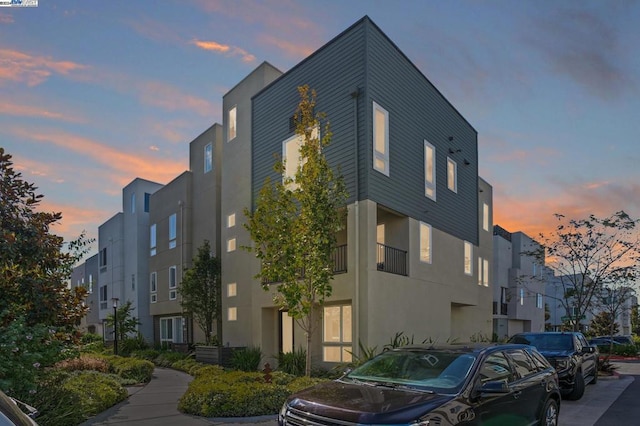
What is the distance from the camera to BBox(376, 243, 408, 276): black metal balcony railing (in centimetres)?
1689

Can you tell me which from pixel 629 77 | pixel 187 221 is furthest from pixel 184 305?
pixel 629 77

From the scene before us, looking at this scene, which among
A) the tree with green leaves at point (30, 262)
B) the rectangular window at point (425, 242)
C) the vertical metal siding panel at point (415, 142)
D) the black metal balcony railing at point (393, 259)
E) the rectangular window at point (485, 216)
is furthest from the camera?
the rectangular window at point (485, 216)

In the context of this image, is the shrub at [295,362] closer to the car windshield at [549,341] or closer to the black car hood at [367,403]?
the car windshield at [549,341]

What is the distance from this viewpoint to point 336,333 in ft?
52.0

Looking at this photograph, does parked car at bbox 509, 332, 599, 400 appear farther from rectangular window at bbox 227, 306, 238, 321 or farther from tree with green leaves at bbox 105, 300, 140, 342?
tree with green leaves at bbox 105, 300, 140, 342

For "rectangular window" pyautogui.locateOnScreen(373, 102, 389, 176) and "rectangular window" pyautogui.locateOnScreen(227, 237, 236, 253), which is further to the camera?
"rectangular window" pyautogui.locateOnScreen(227, 237, 236, 253)

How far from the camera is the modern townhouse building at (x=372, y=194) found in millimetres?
15227

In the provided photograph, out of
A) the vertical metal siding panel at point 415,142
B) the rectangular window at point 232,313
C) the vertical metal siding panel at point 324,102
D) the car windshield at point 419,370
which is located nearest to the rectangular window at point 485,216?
the vertical metal siding panel at point 415,142

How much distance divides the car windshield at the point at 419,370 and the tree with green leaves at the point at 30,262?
5.92 metres

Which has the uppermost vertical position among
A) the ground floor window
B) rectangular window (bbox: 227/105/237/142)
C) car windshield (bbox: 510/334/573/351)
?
rectangular window (bbox: 227/105/237/142)

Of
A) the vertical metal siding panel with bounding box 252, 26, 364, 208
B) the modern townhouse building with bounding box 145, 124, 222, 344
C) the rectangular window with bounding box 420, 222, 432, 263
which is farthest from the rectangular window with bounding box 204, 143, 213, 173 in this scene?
the rectangular window with bounding box 420, 222, 432, 263

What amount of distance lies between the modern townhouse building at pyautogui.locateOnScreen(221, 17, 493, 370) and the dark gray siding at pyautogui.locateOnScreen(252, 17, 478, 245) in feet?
0.14

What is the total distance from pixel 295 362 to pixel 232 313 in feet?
17.9

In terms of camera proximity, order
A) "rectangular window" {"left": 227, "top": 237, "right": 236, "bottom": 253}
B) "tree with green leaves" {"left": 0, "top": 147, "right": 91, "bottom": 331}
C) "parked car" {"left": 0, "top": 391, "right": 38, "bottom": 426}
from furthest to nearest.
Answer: "rectangular window" {"left": 227, "top": 237, "right": 236, "bottom": 253} → "tree with green leaves" {"left": 0, "top": 147, "right": 91, "bottom": 331} → "parked car" {"left": 0, "top": 391, "right": 38, "bottom": 426}
